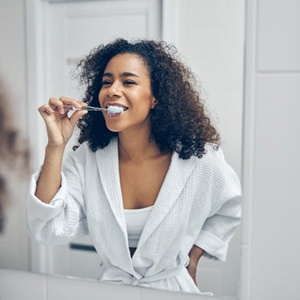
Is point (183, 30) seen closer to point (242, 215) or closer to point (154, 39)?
point (154, 39)

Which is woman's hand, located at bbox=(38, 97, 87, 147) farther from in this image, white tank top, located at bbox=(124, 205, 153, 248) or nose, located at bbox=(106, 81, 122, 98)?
white tank top, located at bbox=(124, 205, 153, 248)

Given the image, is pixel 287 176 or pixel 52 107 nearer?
pixel 287 176

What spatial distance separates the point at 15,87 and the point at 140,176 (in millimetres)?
331

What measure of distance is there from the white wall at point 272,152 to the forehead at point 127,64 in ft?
0.61

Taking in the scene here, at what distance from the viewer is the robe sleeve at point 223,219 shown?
839 mm

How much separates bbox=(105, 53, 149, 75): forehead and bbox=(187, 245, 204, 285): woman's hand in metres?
0.33

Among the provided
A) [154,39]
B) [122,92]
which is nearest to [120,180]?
[122,92]

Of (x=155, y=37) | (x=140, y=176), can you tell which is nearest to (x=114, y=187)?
(x=140, y=176)

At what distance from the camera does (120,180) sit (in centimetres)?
90

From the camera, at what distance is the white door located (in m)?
0.88

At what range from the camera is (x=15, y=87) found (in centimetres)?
100

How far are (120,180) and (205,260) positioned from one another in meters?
0.21

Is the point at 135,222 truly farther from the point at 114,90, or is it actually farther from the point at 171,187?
the point at 114,90

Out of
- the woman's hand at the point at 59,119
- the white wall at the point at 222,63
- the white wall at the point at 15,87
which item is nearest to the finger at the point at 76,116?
the woman's hand at the point at 59,119
